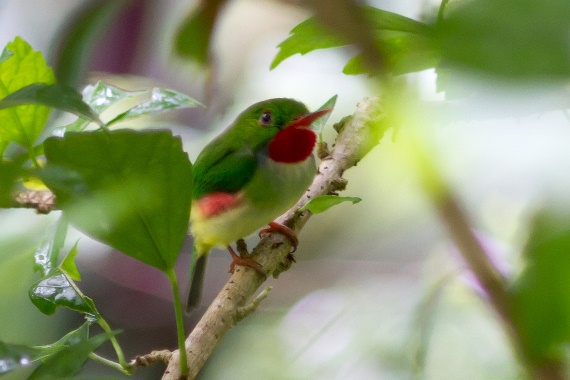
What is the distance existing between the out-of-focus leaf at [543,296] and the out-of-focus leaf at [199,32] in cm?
15

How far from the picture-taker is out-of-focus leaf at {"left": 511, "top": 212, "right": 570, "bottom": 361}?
17cm

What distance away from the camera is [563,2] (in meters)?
0.14

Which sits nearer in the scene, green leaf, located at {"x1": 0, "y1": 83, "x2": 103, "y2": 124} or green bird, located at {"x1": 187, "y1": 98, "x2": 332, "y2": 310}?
green leaf, located at {"x1": 0, "y1": 83, "x2": 103, "y2": 124}

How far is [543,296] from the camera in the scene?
0.18 m

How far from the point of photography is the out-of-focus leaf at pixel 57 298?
697mm

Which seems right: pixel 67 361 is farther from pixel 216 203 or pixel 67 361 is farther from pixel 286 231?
pixel 216 203

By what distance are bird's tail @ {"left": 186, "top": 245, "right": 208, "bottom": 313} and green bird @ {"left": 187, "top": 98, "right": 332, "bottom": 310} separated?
0.24 ft

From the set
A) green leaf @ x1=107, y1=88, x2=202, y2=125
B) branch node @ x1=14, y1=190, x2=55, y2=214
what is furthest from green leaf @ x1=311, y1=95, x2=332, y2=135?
branch node @ x1=14, y1=190, x2=55, y2=214

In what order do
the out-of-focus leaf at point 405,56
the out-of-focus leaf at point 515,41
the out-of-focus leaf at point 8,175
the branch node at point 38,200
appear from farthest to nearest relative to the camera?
the branch node at point 38,200 → the out-of-focus leaf at point 405,56 → the out-of-focus leaf at point 8,175 → the out-of-focus leaf at point 515,41

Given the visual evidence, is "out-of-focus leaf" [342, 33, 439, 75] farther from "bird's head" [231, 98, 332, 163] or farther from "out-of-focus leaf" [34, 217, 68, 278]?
"bird's head" [231, 98, 332, 163]

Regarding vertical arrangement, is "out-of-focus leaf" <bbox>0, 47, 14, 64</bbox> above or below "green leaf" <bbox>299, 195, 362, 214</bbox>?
below

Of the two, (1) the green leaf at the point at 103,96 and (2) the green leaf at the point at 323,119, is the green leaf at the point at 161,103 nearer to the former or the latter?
(1) the green leaf at the point at 103,96

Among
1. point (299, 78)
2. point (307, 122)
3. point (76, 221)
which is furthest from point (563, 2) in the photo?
point (299, 78)

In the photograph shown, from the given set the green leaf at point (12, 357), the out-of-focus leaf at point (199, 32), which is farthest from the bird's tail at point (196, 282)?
the out-of-focus leaf at point (199, 32)
